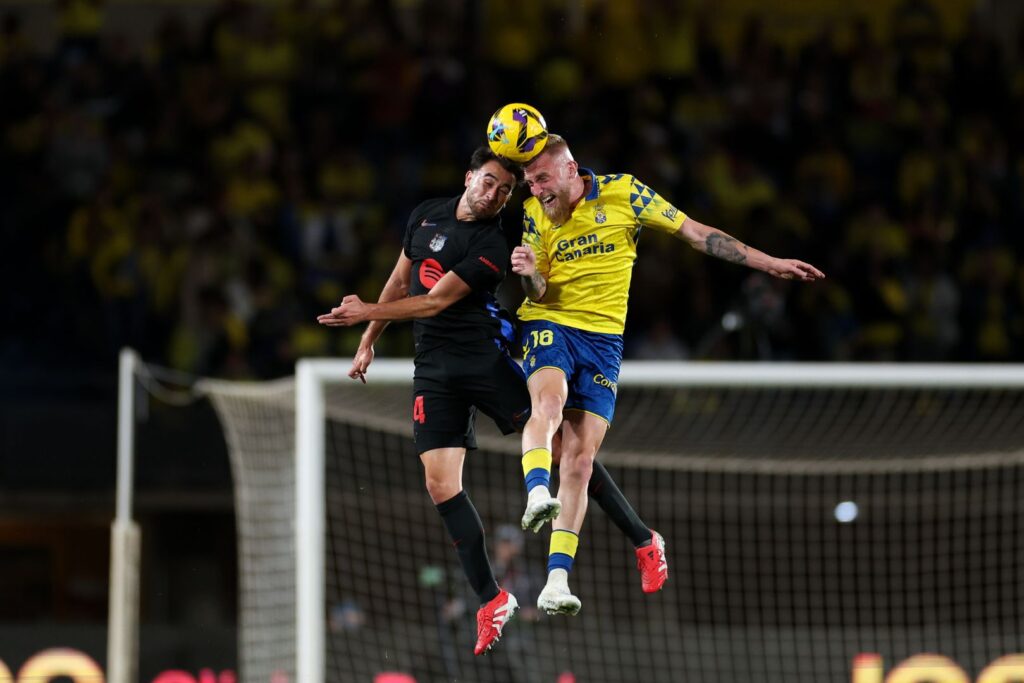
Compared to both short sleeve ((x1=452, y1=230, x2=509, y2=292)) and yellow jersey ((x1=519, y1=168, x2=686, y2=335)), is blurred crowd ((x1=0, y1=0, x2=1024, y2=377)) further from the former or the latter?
short sleeve ((x1=452, y1=230, x2=509, y2=292))

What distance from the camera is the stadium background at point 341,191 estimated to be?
12.6 m

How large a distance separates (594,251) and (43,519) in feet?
24.8

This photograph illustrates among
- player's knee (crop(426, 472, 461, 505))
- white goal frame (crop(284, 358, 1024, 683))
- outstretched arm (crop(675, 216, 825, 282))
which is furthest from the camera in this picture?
white goal frame (crop(284, 358, 1024, 683))

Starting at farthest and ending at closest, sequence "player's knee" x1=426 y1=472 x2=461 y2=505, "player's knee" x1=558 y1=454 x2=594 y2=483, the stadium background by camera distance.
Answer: the stadium background
"player's knee" x1=426 y1=472 x2=461 y2=505
"player's knee" x1=558 y1=454 x2=594 y2=483

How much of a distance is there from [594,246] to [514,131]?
690 millimetres

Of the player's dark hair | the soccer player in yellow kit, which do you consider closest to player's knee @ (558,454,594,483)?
the soccer player in yellow kit

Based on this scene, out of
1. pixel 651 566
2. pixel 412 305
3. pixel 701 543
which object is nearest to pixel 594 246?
pixel 412 305

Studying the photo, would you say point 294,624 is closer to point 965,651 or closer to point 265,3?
point 965,651

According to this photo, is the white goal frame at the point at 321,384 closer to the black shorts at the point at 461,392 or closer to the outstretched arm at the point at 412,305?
the black shorts at the point at 461,392

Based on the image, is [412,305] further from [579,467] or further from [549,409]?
[579,467]

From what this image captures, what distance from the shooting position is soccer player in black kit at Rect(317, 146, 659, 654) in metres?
5.88

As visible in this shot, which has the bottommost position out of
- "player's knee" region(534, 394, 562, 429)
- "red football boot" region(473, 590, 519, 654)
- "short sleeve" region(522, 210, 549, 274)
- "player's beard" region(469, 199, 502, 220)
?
"red football boot" region(473, 590, 519, 654)

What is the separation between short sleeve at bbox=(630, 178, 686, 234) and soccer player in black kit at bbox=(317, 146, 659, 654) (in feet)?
1.65

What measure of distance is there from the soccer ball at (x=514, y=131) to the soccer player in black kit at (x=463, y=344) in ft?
0.49
